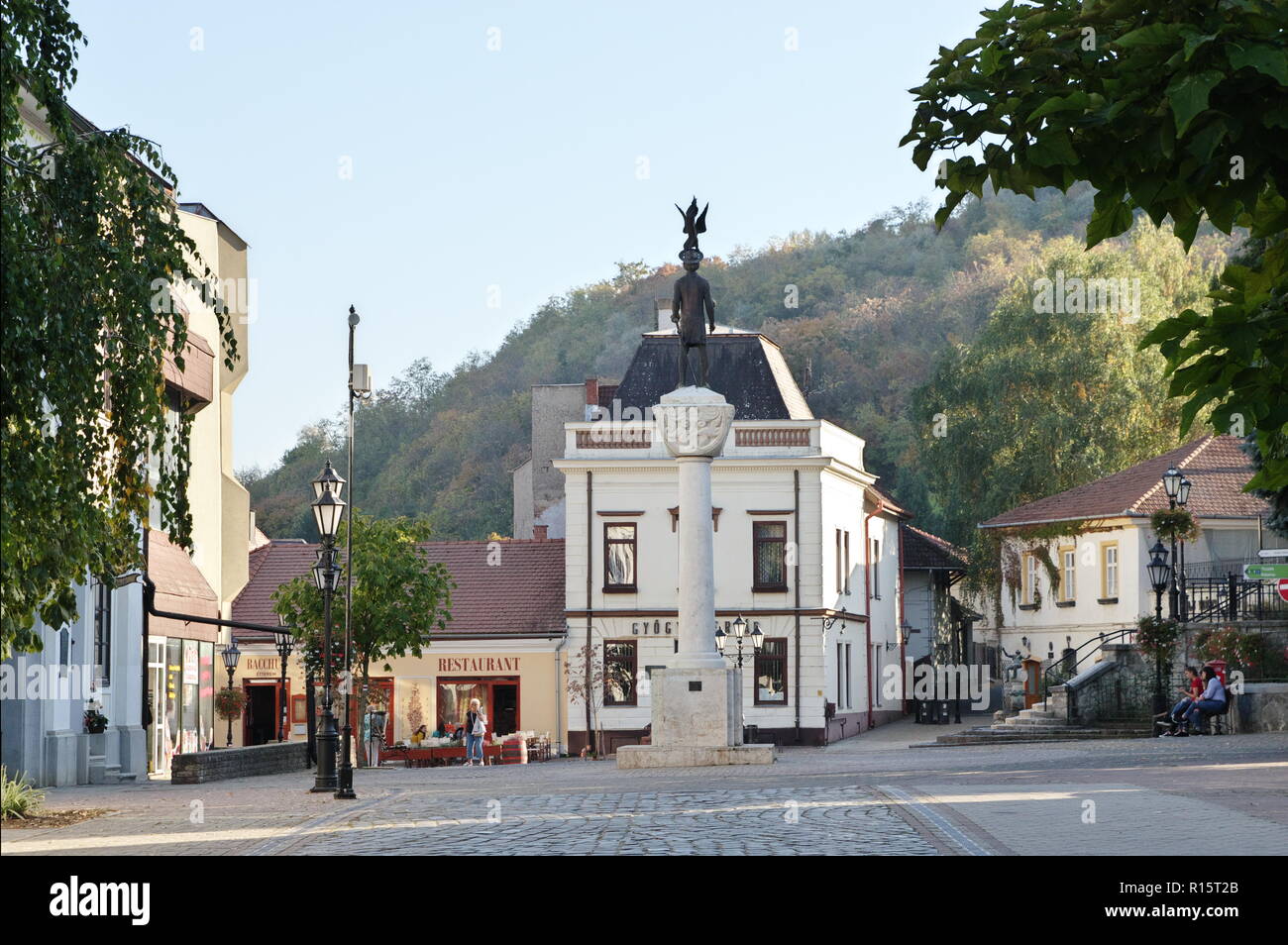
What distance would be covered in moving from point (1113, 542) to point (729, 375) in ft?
41.2

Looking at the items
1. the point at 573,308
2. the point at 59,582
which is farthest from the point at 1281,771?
the point at 573,308

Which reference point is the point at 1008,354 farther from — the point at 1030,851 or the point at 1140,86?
the point at 1140,86

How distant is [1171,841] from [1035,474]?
152 ft

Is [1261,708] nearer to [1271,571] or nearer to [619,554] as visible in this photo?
[1271,571]

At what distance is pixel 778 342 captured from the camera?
86.8 metres

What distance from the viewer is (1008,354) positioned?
58.6 m

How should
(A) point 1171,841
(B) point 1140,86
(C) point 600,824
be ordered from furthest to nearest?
1. (C) point 600,824
2. (A) point 1171,841
3. (B) point 1140,86

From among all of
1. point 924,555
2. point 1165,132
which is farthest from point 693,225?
point 924,555

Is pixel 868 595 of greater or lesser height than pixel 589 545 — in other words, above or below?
below

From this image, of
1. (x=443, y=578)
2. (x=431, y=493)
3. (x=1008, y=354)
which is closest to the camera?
(x=443, y=578)

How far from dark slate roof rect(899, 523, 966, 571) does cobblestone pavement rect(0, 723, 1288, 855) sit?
31.7 meters

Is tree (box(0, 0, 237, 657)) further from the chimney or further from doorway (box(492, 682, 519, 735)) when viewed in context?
the chimney

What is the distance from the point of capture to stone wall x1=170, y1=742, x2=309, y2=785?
2888cm
